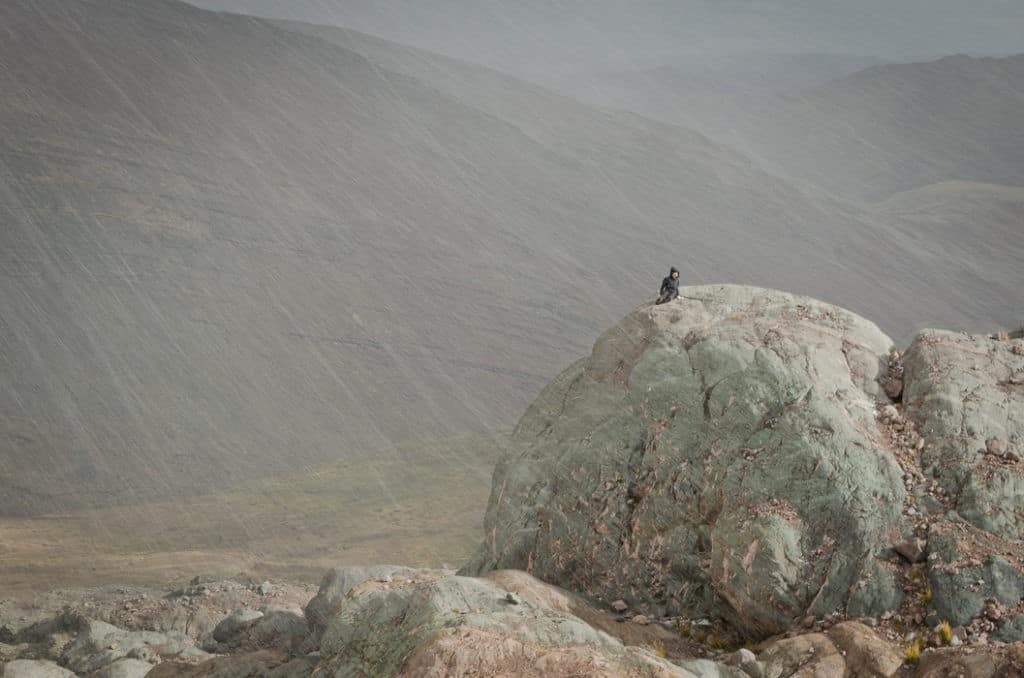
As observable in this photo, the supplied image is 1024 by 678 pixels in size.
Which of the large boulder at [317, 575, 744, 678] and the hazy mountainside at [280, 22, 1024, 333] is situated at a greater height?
the hazy mountainside at [280, 22, 1024, 333]

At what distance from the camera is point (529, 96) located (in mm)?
162000

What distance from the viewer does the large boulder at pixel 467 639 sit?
9945 mm

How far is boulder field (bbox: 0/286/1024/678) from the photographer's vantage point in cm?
1100

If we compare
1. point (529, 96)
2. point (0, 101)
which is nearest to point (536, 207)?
point (529, 96)

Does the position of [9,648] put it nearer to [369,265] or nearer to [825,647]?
[825,647]

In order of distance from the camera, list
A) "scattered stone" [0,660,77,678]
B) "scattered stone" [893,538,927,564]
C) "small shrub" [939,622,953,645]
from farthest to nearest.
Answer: "scattered stone" [0,660,77,678], "scattered stone" [893,538,927,564], "small shrub" [939,622,953,645]

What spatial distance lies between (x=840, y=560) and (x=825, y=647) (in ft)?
6.11

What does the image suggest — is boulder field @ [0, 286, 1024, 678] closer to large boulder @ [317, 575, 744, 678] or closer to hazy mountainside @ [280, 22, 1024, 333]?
large boulder @ [317, 575, 744, 678]

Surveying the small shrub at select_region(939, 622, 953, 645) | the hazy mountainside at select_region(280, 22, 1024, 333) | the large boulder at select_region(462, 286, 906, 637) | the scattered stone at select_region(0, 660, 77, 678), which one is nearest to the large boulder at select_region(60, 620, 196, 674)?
the scattered stone at select_region(0, 660, 77, 678)

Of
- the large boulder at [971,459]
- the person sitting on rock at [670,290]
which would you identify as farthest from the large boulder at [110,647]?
the large boulder at [971,459]

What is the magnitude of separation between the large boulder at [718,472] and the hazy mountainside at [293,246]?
4605 centimetres

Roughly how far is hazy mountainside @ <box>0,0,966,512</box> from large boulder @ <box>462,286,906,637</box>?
46050 millimetres

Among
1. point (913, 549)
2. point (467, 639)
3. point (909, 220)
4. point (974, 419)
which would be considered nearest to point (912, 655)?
point (913, 549)

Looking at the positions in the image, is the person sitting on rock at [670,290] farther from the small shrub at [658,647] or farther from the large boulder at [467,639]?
the large boulder at [467,639]
